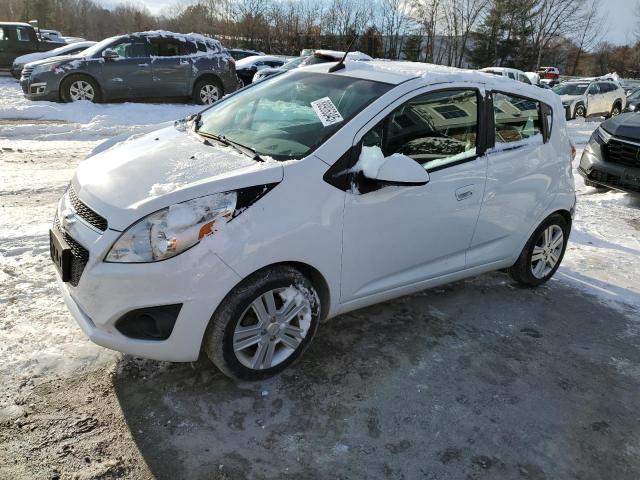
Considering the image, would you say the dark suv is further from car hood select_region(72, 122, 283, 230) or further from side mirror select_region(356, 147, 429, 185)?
side mirror select_region(356, 147, 429, 185)

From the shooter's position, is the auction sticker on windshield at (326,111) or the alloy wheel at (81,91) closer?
the auction sticker on windshield at (326,111)

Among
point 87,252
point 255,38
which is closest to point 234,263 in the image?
point 87,252

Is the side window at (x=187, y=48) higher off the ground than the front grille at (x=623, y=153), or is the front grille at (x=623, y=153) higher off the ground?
the side window at (x=187, y=48)

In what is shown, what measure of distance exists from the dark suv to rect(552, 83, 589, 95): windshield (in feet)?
41.8

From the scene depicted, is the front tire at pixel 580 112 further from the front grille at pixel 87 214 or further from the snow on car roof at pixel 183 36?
the front grille at pixel 87 214

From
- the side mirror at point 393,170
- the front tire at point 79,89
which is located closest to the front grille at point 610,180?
the side mirror at point 393,170

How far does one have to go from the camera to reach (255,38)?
4712cm

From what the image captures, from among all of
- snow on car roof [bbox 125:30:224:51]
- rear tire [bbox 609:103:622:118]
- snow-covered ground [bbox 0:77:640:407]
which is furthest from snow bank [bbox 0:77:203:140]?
rear tire [bbox 609:103:622:118]

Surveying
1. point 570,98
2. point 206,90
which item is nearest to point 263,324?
point 206,90

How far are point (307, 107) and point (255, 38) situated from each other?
155 feet

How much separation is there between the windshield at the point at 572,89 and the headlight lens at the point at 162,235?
19.9 meters

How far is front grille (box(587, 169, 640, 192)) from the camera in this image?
7.09m

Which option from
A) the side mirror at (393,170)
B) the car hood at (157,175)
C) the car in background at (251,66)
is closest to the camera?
the car hood at (157,175)

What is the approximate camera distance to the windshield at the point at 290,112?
313 centimetres
